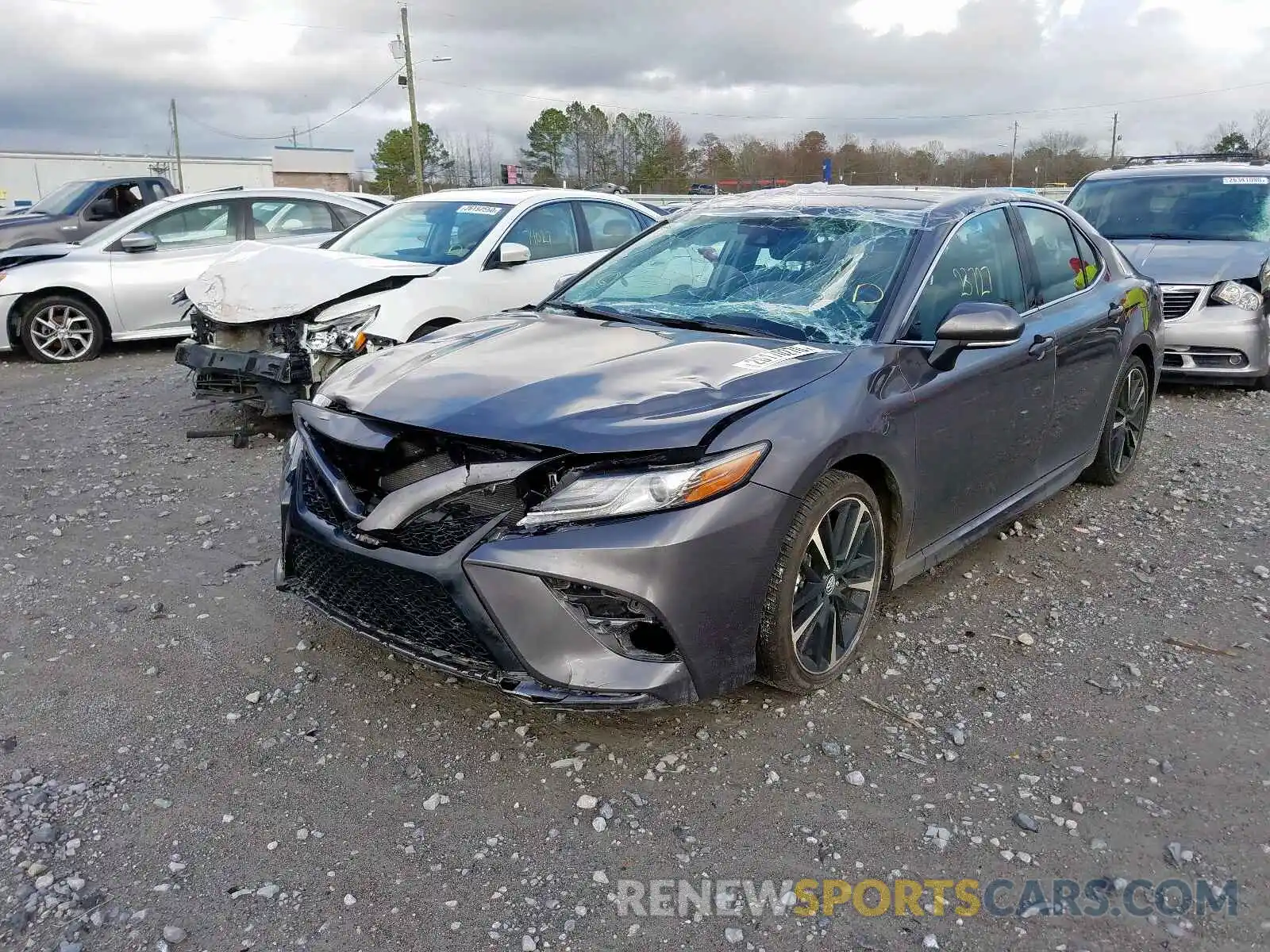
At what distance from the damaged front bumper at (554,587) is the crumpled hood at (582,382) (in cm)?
14

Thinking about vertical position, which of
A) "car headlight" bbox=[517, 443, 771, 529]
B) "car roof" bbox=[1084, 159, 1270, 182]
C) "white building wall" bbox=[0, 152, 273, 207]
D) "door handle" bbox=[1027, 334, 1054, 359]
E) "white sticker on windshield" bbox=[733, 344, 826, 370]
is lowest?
"car headlight" bbox=[517, 443, 771, 529]

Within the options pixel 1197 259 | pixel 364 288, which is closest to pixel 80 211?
pixel 364 288

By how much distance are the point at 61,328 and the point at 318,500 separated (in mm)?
7953

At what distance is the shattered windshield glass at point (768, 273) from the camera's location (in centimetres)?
357

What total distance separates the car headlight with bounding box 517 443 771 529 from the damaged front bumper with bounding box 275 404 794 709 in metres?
0.04

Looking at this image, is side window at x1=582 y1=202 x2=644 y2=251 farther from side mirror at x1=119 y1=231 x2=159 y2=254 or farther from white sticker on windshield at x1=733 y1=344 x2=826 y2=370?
white sticker on windshield at x1=733 y1=344 x2=826 y2=370

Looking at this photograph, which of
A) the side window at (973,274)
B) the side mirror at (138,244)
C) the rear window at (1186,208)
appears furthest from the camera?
the side mirror at (138,244)

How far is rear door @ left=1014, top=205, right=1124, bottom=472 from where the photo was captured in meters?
4.32

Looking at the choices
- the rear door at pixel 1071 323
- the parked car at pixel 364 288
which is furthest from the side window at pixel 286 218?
the rear door at pixel 1071 323

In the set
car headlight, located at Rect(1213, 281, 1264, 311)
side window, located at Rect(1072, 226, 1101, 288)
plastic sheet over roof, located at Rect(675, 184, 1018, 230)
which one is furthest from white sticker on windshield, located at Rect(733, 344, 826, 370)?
car headlight, located at Rect(1213, 281, 1264, 311)

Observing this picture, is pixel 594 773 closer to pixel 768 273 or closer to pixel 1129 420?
pixel 768 273

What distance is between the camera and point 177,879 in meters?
2.43

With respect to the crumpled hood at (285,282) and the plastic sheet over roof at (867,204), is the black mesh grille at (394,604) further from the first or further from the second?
the crumpled hood at (285,282)

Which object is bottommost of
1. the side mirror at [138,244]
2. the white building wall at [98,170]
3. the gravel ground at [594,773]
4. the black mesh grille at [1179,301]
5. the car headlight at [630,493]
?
the gravel ground at [594,773]
